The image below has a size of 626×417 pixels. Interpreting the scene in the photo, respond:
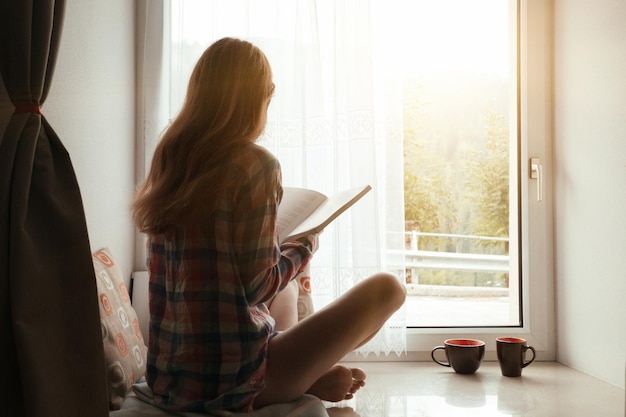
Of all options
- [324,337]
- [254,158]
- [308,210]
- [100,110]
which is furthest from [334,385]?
[100,110]

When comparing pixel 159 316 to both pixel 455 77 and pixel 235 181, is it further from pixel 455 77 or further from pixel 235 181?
pixel 455 77

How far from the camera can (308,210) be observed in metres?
1.74

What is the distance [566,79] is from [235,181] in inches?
56.3

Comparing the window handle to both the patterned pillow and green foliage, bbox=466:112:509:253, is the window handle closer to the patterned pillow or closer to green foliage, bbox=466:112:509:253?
green foliage, bbox=466:112:509:253

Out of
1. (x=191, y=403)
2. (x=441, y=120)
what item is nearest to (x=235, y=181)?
(x=191, y=403)

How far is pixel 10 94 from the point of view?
49.0 inches

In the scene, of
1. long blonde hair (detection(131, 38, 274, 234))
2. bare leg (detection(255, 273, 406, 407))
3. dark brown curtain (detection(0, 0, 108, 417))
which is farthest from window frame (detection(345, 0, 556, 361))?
dark brown curtain (detection(0, 0, 108, 417))

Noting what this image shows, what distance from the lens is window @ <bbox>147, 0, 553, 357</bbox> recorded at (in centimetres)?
232

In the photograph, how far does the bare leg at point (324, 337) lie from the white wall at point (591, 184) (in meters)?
0.82

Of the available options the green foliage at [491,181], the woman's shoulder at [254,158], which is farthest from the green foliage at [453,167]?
the woman's shoulder at [254,158]

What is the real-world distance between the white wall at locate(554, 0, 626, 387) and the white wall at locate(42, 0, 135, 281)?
1.42 m

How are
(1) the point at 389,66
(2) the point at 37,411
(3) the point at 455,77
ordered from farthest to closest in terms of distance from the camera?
1. (3) the point at 455,77
2. (1) the point at 389,66
3. (2) the point at 37,411

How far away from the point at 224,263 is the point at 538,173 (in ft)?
4.71

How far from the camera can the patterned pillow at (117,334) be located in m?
1.50
